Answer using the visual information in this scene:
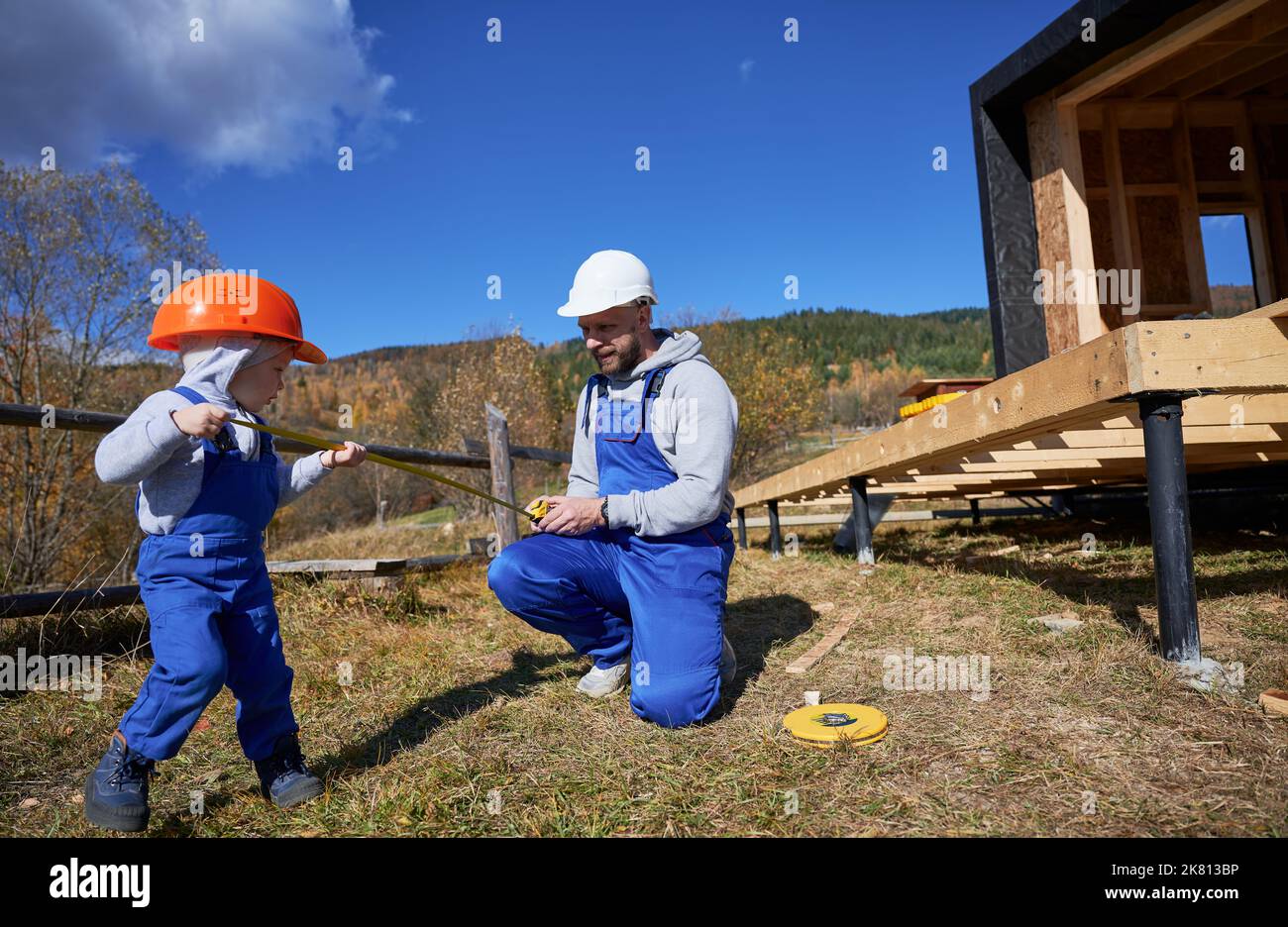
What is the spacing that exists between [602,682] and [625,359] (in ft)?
4.48

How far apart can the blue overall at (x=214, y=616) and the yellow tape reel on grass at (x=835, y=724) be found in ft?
5.32

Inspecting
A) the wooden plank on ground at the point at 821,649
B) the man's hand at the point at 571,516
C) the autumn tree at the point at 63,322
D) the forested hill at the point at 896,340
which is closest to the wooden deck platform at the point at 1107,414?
the wooden plank on ground at the point at 821,649

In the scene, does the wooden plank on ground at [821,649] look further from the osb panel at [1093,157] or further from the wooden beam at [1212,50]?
the osb panel at [1093,157]

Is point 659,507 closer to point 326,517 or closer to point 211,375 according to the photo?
point 211,375

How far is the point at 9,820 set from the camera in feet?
7.13

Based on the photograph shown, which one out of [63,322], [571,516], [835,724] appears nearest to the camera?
[835,724]

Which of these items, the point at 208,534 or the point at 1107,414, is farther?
the point at 1107,414

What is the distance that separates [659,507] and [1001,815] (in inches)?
58.1

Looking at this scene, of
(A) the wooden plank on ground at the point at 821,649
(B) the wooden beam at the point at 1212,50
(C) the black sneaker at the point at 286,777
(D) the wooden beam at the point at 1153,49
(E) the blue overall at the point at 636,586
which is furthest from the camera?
(B) the wooden beam at the point at 1212,50

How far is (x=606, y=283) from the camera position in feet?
9.93

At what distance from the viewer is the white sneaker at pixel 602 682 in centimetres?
308

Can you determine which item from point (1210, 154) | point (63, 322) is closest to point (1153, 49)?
point (1210, 154)

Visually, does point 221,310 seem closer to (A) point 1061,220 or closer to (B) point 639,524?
(B) point 639,524
